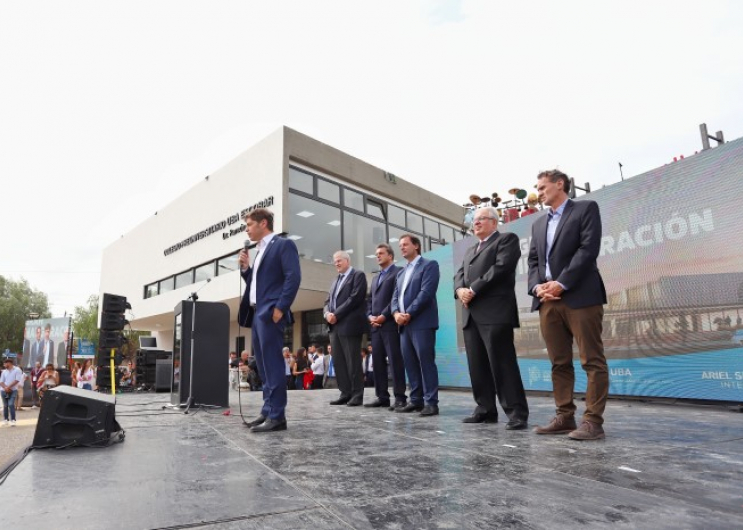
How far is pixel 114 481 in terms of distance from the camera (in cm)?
172

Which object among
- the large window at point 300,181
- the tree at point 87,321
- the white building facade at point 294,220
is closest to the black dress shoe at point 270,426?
the white building facade at point 294,220

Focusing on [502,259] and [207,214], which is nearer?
[502,259]

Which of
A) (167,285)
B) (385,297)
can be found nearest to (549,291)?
(385,297)

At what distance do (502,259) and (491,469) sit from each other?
1.83 m

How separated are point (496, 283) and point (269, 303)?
1669 millimetres

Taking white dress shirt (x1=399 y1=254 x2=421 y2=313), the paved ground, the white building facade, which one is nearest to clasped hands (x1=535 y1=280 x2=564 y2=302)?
white dress shirt (x1=399 y1=254 x2=421 y2=313)

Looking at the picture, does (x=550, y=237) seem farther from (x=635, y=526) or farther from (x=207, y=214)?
(x=207, y=214)

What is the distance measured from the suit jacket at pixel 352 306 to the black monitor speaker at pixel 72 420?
2.68m

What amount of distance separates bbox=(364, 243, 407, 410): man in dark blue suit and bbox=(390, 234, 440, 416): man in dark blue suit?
0.31 metres

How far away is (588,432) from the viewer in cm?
251

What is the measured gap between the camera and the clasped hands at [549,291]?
276 centimetres

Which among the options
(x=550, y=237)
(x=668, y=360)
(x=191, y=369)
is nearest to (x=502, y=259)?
(x=550, y=237)

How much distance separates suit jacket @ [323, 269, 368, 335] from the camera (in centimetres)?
495

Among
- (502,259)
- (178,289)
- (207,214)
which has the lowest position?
(502,259)
